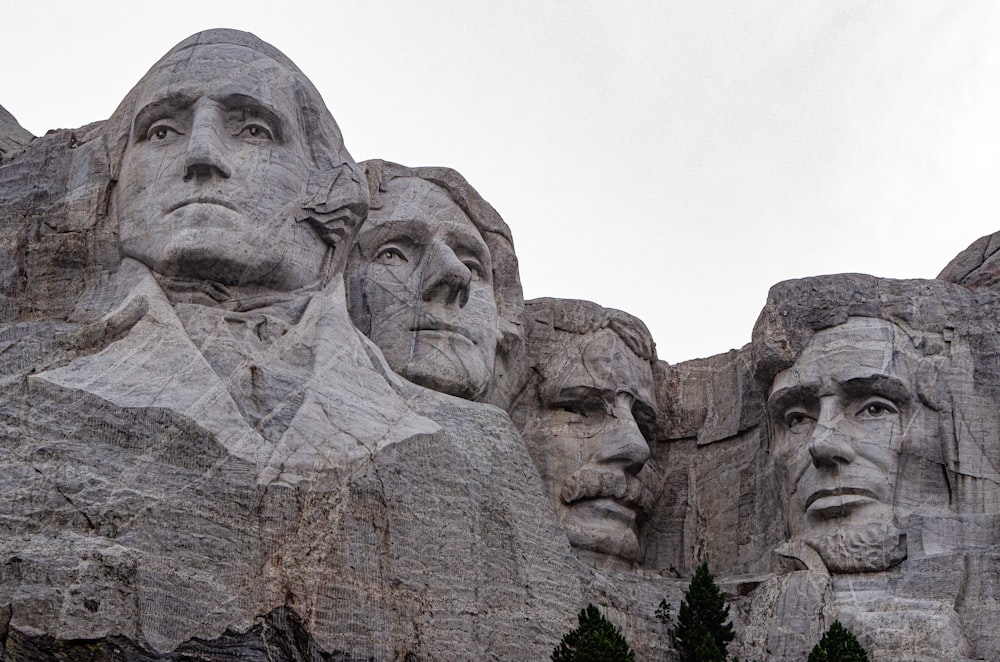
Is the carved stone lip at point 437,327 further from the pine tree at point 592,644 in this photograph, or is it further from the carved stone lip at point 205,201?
the pine tree at point 592,644

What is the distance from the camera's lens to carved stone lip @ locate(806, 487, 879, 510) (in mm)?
17016

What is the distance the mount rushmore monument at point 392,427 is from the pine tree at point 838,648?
33.9 inches

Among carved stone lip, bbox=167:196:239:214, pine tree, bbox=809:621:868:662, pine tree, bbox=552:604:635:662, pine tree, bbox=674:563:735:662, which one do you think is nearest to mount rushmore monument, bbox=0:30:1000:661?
carved stone lip, bbox=167:196:239:214

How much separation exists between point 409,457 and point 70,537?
235 cm

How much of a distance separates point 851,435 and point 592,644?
3.75m

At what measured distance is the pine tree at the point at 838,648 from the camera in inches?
583

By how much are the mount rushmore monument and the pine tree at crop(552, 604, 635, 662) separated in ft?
1.54

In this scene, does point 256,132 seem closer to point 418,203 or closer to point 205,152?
point 205,152

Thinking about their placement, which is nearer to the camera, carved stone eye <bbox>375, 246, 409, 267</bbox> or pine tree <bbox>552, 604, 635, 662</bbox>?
pine tree <bbox>552, 604, 635, 662</bbox>

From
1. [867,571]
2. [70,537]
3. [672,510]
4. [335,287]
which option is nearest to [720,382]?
[672,510]

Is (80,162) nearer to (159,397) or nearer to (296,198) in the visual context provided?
(296,198)

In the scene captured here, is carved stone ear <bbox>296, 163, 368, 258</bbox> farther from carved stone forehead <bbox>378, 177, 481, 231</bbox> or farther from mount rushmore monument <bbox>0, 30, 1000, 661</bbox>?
carved stone forehead <bbox>378, 177, 481, 231</bbox>

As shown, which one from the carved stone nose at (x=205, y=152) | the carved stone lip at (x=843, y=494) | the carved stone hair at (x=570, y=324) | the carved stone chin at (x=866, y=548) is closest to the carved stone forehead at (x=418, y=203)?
the carved stone hair at (x=570, y=324)

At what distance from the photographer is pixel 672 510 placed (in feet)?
61.9
